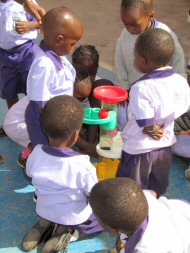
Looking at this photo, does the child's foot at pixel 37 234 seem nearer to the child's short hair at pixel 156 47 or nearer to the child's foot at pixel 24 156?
the child's foot at pixel 24 156

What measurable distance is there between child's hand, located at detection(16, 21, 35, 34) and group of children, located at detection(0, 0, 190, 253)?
15.6 inches

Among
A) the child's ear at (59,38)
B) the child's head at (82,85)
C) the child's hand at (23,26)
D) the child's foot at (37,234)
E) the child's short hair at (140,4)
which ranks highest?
the child's short hair at (140,4)

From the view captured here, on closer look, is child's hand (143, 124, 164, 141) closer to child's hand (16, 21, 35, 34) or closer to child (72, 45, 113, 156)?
child (72, 45, 113, 156)

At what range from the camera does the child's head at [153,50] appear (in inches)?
75.9

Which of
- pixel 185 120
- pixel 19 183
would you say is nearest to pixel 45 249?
pixel 19 183

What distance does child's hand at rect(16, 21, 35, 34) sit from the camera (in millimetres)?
2465

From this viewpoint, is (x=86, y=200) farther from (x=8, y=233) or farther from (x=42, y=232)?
(x=8, y=233)

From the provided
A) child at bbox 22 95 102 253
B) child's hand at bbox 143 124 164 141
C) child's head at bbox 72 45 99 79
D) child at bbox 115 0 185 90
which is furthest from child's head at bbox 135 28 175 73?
child's head at bbox 72 45 99 79

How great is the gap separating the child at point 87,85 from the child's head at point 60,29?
55 cm

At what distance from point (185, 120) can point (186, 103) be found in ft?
2.22

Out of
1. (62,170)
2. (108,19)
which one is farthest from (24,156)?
(108,19)

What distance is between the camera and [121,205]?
1478 millimetres

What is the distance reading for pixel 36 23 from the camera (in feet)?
8.24

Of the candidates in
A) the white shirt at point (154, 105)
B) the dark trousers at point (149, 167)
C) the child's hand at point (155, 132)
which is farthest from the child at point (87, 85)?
the child's hand at point (155, 132)
